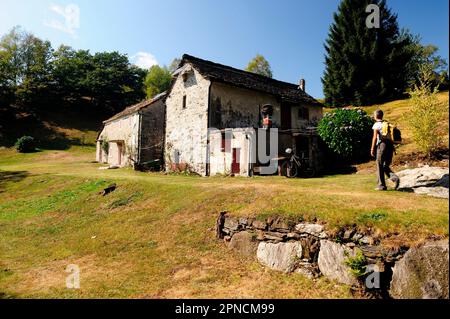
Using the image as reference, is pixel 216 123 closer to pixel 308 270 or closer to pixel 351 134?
pixel 351 134

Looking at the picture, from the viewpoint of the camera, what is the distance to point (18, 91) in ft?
152

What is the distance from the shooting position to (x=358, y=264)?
19.0 ft

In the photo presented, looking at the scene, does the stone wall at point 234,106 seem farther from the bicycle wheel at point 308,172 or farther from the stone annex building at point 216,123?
the bicycle wheel at point 308,172

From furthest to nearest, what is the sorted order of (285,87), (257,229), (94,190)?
(285,87)
(94,190)
(257,229)

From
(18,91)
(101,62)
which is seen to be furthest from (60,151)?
(101,62)

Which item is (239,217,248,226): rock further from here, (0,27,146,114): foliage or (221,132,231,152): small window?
(0,27,146,114): foliage

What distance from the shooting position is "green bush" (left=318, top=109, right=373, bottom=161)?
50.0ft

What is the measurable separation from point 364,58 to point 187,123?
24.6 m

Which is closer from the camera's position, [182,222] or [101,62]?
[182,222]

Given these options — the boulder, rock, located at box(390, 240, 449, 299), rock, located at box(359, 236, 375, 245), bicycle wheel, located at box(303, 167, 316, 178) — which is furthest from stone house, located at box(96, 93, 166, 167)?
rock, located at box(390, 240, 449, 299)

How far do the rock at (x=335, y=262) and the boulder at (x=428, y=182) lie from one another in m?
3.58

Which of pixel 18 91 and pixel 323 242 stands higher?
pixel 18 91
